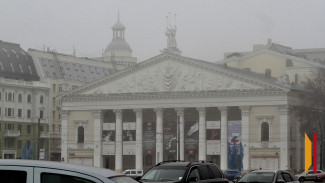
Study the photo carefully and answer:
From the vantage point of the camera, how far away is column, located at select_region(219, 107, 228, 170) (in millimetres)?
101562

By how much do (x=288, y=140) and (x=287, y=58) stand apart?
91.9 ft

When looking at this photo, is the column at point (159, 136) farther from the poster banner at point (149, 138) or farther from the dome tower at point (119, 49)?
the dome tower at point (119, 49)

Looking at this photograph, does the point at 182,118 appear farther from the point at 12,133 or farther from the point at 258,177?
the point at 258,177

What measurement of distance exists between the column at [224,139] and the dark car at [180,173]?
76.8 m

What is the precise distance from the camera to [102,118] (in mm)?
111438

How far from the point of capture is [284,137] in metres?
98.8

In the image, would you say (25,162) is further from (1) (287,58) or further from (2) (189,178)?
(1) (287,58)

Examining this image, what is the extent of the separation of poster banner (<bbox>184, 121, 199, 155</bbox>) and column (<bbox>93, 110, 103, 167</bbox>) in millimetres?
12133

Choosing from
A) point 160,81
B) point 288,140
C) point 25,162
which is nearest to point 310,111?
point 288,140

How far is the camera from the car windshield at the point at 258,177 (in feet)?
88.9

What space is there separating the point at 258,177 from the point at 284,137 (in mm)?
72113

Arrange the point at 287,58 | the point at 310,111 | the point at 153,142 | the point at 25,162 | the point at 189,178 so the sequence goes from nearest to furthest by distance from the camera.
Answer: the point at 25,162 < the point at 189,178 < the point at 310,111 < the point at 153,142 < the point at 287,58

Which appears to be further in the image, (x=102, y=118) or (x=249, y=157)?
(x=102, y=118)

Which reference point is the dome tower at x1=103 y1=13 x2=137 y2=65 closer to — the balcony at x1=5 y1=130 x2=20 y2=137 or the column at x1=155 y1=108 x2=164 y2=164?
the balcony at x1=5 y1=130 x2=20 y2=137
